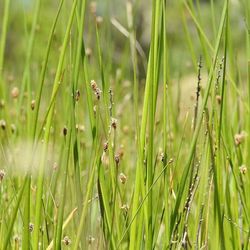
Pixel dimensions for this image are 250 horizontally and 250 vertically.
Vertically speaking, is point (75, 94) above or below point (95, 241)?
above

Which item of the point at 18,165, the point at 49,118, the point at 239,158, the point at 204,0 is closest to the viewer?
the point at 49,118

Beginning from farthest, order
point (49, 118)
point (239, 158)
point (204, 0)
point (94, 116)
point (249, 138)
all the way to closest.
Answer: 1. point (204, 0)
2. point (239, 158)
3. point (249, 138)
4. point (94, 116)
5. point (49, 118)

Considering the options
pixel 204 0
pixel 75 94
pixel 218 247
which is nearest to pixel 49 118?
pixel 75 94

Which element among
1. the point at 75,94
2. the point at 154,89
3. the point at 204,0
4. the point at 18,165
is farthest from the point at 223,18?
the point at 204,0

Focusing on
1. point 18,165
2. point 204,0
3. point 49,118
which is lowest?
point 18,165

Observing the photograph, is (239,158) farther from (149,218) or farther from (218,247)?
(149,218)

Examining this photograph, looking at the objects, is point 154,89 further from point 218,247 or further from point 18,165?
point 18,165

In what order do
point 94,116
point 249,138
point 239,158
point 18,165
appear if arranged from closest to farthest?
point 94,116 < point 249,138 < point 239,158 < point 18,165

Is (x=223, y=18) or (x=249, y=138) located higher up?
(x=223, y=18)

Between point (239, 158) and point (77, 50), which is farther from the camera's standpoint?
point (239, 158)
